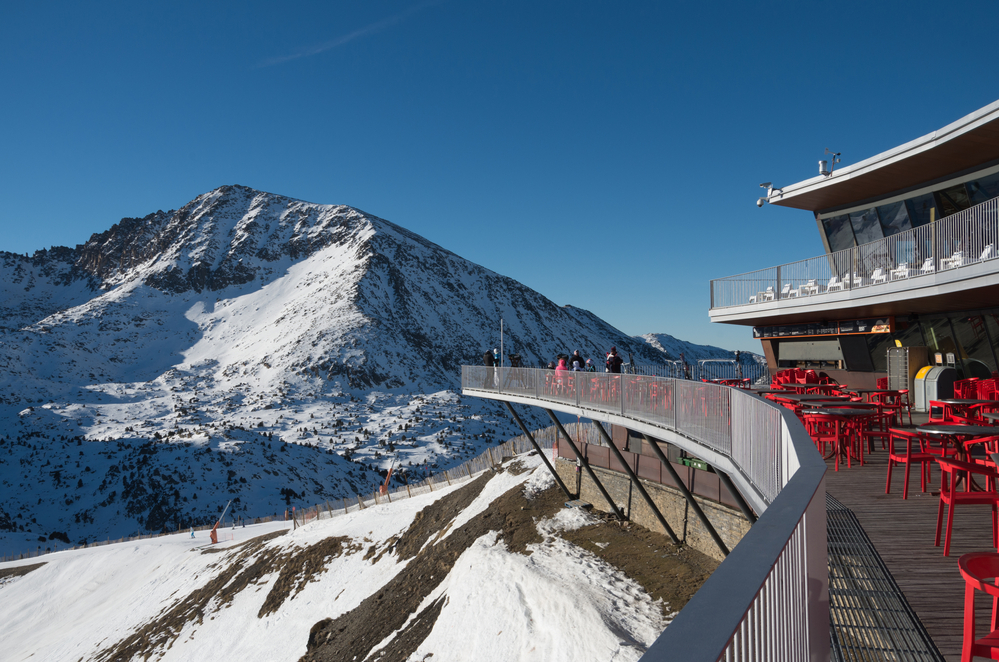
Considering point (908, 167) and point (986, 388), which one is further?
point (908, 167)

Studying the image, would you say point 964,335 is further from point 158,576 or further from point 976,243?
point 158,576

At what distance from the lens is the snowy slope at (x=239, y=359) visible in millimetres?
54031

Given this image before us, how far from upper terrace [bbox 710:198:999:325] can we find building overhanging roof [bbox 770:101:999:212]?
2159 millimetres

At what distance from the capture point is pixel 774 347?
27047 millimetres

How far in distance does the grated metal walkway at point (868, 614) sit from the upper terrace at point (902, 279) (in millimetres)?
12323

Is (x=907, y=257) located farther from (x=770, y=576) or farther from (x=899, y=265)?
Result: (x=770, y=576)

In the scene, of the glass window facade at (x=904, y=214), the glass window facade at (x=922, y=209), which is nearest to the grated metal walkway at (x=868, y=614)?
the glass window facade at (x=904, y=214)

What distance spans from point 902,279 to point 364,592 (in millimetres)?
21853

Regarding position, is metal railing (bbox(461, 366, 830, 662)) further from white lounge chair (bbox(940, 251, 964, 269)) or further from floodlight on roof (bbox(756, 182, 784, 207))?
floodlight on roof (bbox(756, 182, 784, 207))

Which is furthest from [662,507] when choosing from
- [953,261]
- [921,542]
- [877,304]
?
[921,542]

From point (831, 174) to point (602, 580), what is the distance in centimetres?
1610

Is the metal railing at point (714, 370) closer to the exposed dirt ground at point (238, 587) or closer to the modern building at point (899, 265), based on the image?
the modern building at point (899, 265)

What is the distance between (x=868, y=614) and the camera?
373 cm

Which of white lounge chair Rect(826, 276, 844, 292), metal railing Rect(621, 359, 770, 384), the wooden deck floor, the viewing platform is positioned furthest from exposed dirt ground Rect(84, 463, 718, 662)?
white lounge chair Rect(826, 276, 844, 292)
